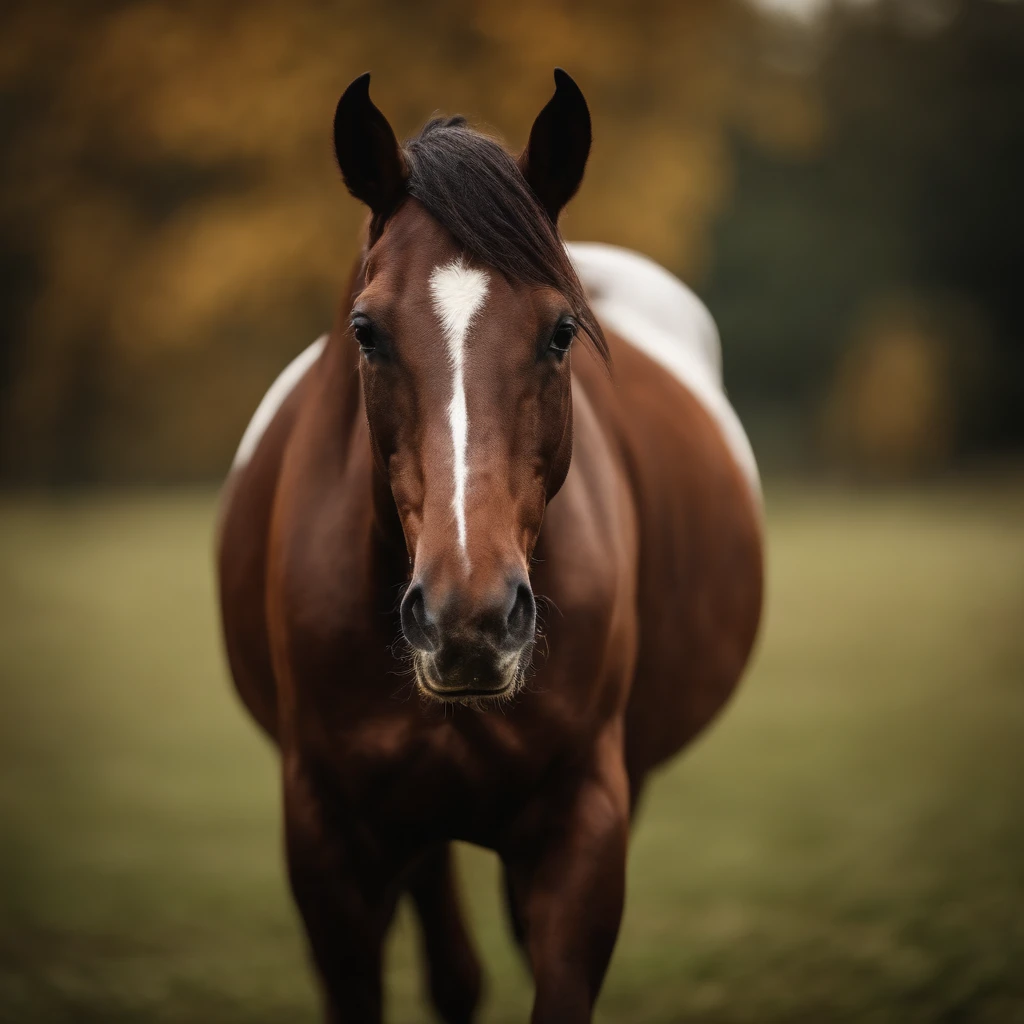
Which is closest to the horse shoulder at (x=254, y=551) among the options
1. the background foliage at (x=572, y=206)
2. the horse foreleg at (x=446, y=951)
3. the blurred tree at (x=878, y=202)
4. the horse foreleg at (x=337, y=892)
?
the horse foreleg at (x=337, y=892)

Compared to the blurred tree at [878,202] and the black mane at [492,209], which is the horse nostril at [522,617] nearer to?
the black mane at [492,209]

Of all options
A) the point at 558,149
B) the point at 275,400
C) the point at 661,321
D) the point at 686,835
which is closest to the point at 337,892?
the point at 275,400

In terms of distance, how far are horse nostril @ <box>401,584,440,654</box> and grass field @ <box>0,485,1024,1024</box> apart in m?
2.35

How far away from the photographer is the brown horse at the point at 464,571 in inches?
69.1

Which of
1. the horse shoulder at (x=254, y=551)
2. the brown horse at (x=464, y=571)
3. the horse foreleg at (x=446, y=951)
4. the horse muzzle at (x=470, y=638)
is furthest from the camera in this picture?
the horse foreleg at (x=446, y=951)

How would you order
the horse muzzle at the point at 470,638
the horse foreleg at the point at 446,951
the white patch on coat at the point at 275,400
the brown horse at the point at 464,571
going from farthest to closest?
the horse foreleg at the point at 446,951 → the white patch on coat at the point at 275,400 → the brown horse at the point at 464,571 → the horse muzzle at the point at 470,638

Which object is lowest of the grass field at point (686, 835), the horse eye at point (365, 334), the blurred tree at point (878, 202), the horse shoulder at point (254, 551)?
the grass field at point (686, 835)

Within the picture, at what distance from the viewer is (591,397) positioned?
2.67m

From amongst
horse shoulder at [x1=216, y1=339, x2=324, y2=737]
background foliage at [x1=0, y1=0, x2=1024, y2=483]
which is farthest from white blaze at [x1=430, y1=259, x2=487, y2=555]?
background foliage at [x1=0, y1=0, x2=1024, y2=483]

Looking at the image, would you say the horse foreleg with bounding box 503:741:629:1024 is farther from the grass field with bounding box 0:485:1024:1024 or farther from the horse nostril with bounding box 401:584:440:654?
the grass field with bounding box 0:485:1024:1024

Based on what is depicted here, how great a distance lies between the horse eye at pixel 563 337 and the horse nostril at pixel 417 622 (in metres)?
0.48

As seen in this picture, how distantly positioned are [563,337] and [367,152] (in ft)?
1.55

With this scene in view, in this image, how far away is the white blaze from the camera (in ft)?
5.59

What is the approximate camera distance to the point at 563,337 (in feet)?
6.25
